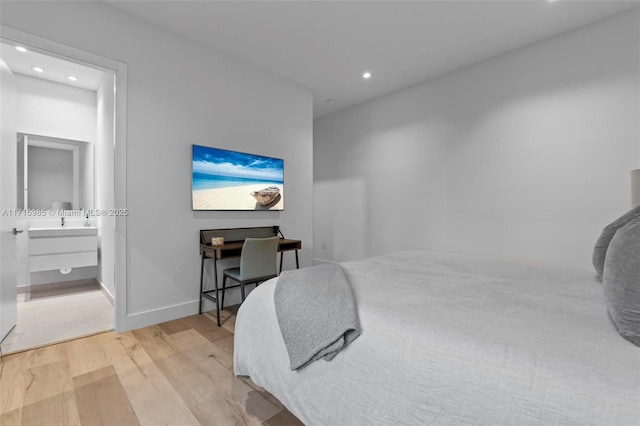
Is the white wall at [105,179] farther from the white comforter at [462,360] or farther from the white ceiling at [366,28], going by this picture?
the white comforter at [462,360]

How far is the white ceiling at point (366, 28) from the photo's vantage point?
2416mm

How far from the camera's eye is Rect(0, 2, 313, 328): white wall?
232cm

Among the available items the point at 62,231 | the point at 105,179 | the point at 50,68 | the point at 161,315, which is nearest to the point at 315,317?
the point at 161,315

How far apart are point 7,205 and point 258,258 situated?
6.51 ft

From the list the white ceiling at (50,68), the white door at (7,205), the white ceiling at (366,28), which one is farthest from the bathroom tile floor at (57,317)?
the white ceiling at (366,28)

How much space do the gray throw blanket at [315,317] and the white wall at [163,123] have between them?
1830mm

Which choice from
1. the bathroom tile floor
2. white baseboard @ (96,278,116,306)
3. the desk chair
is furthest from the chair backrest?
white baseboard @ (96,278,116,306)

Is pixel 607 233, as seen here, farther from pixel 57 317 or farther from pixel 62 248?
pixel 62 248

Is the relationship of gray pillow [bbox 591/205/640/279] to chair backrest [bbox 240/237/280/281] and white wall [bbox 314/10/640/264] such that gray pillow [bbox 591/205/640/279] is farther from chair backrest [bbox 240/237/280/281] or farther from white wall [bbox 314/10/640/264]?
chair backrest [bbox 240/237/280/281]

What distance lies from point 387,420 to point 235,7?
2.99 metres

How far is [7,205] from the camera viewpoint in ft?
7.34

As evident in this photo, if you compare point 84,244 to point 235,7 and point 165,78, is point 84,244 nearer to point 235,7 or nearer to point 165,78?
point 165,78

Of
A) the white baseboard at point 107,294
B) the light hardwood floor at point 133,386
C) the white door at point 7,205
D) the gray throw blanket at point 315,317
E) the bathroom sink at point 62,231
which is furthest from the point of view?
the bathroom sink at point 62,231

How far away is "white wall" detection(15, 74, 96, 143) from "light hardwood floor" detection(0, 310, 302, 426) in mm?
2735
